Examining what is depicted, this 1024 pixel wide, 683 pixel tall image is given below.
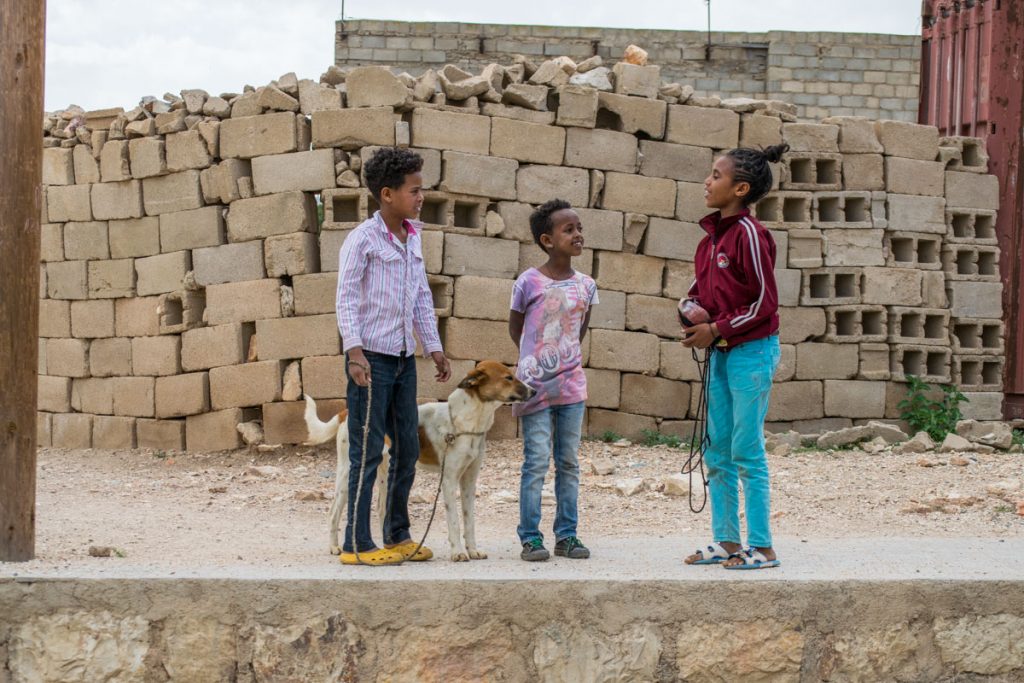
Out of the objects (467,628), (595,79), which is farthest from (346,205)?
(467,628)

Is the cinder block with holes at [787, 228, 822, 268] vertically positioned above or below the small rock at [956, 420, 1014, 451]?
above

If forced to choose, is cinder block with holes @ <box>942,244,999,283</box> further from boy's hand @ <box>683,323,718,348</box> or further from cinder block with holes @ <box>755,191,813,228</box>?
boy's hand @ <box>683,323,718,348</box>

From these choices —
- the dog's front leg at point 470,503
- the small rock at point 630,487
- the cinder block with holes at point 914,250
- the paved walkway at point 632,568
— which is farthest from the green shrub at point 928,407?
the dog's front leg at point 470,503

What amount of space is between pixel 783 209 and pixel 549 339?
612cm

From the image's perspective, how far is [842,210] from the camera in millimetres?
11242

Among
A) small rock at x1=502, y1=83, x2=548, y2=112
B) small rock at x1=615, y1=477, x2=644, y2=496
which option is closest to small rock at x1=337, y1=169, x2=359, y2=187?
small rock at x1=502, y1=83, x2=548, y2=112

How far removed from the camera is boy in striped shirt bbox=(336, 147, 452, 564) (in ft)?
17.7

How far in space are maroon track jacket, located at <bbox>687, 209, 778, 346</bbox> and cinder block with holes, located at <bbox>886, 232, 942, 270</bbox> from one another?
6.49m

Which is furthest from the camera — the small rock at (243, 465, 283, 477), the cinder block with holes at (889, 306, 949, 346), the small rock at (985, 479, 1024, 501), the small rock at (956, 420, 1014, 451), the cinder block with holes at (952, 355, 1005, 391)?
the cinder block with holes at (952, 355, 1005, 391)

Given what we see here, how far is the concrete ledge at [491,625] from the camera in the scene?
16.2 feet

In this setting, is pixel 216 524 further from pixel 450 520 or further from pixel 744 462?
pixel 744 462

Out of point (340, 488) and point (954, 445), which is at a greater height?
point (340, 488)

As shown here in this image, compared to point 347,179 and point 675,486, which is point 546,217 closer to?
point 675,486

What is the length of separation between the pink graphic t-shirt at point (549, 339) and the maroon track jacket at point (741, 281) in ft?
2.26
